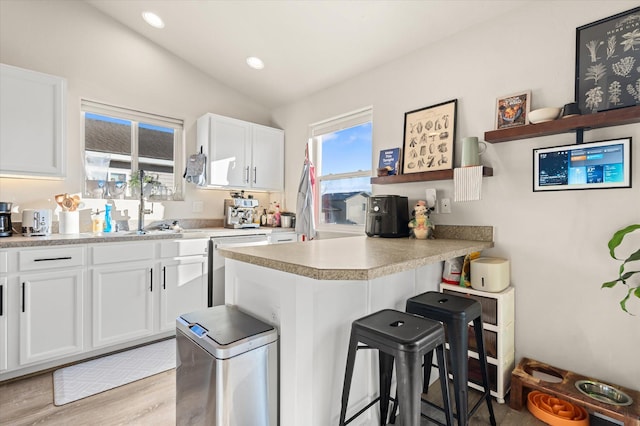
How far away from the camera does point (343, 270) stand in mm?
1040

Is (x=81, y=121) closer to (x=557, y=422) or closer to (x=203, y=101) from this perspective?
(x=203, y=101)

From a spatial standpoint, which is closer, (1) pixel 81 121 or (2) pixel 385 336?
(2) pixel 385 336

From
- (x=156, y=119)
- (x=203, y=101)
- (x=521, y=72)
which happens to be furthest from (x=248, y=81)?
(x=521, y=72)

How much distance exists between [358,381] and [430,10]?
241cm

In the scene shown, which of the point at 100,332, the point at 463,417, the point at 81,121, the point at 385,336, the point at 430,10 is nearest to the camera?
the point at 385,336

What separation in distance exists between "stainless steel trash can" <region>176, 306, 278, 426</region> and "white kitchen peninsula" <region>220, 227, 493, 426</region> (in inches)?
2.5

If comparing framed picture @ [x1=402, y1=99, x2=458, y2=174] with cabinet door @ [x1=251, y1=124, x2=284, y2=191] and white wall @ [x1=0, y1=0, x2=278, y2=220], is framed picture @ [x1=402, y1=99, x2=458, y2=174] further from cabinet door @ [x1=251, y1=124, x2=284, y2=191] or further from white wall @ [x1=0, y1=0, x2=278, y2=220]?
white wall @ [x1=0, y1=0, x2=278, y2=220]

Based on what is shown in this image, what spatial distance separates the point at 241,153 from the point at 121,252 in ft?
5.46

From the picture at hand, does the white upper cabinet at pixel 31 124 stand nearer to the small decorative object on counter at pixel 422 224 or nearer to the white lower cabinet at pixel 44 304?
A: the white lower cabinet at pixel 44 304

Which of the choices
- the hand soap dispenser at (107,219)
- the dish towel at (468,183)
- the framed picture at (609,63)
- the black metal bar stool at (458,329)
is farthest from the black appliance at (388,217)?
the hand soap dispenser at (107,219)

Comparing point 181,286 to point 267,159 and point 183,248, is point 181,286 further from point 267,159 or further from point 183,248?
point 267,159

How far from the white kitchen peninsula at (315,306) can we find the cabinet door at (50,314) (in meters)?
1.48

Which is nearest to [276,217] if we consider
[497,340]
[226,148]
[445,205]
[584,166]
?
[226,148]

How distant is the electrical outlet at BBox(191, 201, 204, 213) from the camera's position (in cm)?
354
